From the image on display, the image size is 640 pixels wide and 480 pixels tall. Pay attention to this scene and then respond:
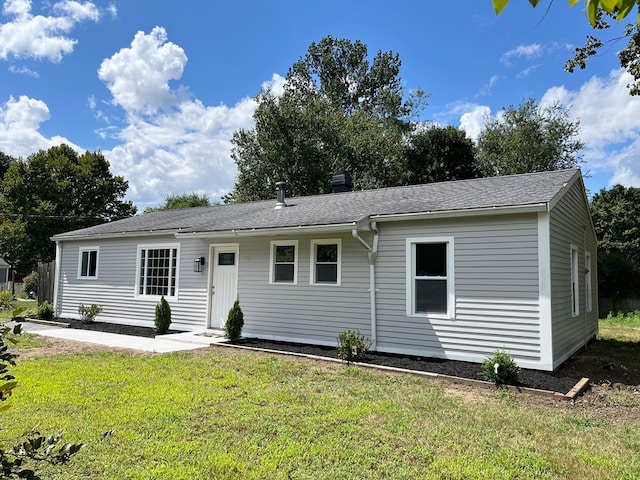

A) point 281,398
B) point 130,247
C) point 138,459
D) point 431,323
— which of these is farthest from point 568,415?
point 130,247

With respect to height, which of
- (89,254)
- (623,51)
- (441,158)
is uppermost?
(441,158)

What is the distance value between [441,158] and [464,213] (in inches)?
752

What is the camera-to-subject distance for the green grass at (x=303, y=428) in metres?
3.39

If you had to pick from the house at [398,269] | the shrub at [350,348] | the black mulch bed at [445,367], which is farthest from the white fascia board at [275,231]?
the black mulch bed at [445,367]

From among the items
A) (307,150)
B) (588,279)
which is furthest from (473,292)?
(307,150)

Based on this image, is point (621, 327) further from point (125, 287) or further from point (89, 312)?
point (89, 312)

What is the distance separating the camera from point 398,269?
7961 mm

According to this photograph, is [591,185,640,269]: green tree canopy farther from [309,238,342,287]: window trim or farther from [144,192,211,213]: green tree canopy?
[144,192,211,213]: green tree canopy

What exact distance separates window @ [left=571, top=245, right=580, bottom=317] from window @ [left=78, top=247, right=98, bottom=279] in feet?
44.1

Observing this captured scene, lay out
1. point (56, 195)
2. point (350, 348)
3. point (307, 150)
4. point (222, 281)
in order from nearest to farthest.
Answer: point (350, 348)
point (222, 281)
point (307, 150)
point (56, 195)

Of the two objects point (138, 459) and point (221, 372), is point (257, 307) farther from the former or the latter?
point (138, 459)

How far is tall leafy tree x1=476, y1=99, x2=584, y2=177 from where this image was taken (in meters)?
23.7

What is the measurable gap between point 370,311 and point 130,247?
8039 millimetres

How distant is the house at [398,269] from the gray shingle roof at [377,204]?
57 millimetres
